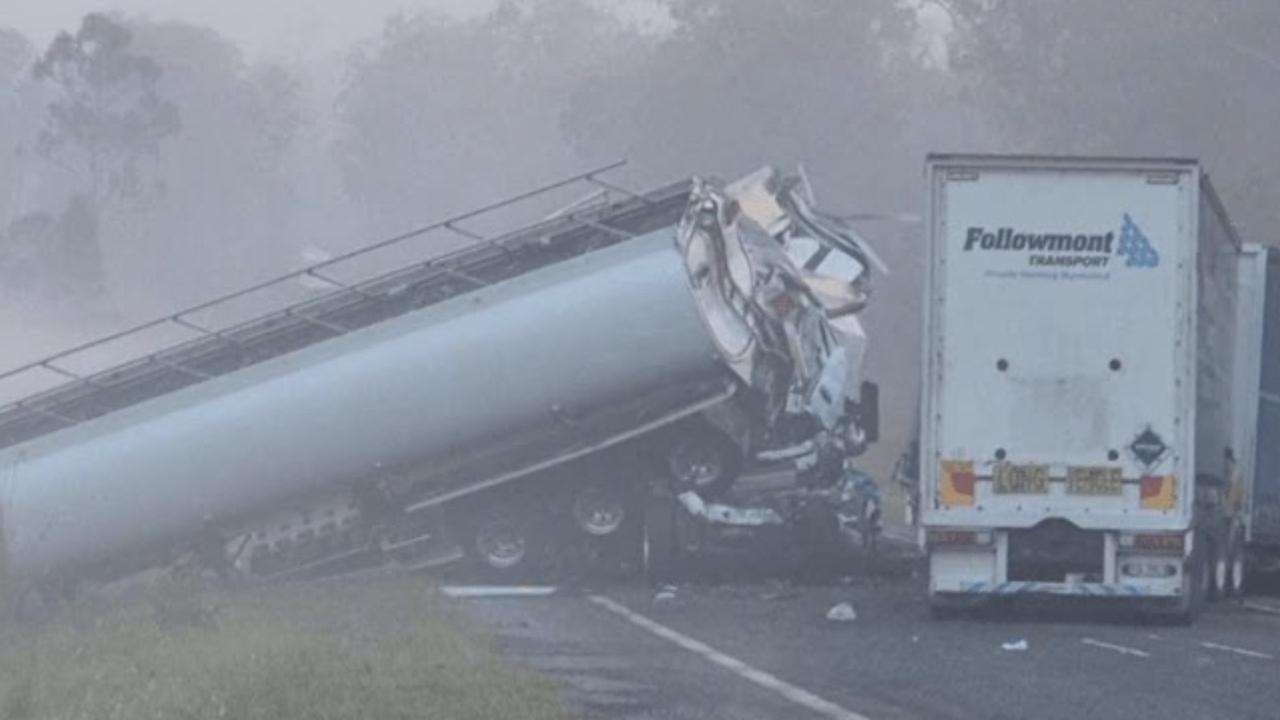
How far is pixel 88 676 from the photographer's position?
16.3m

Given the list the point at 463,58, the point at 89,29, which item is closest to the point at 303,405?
the point at 89,29

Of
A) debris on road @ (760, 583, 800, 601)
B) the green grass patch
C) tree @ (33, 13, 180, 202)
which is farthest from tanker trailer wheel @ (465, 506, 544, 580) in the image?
tree @ (33, 13, 180, 202)

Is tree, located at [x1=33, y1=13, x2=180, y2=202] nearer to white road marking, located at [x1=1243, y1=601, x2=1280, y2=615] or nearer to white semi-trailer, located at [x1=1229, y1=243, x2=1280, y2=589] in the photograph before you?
white semi-trailer, located at [x1=1229, y1=243, x2=1280, y2=589]

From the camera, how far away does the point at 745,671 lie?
678 inches

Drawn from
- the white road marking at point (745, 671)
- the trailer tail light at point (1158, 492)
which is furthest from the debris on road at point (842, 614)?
the trailer tail light at point (1158, 492)

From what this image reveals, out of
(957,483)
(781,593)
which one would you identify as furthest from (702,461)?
(957,483)

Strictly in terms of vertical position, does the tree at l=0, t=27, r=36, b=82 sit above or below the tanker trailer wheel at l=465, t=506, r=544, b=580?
above

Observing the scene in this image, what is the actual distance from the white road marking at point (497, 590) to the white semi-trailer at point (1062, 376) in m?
4.94

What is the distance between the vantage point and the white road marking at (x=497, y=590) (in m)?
25.2

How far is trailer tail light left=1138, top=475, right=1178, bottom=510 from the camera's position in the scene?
21281 millimetres

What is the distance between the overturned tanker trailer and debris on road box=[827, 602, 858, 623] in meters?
3.96

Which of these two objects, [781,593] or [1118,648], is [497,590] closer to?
[781,593]

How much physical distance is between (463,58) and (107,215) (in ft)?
97.8

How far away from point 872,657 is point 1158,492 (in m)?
3.90
